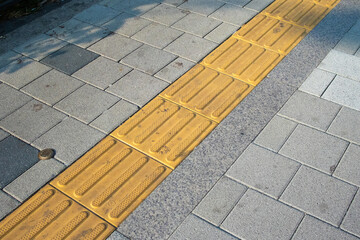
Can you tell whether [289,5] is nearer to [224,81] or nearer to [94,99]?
[224,81]

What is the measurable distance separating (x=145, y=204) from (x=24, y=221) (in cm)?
91

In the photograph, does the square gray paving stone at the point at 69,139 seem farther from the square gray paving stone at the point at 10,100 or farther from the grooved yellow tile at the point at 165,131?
the square gray paving stone at the point at 10,100

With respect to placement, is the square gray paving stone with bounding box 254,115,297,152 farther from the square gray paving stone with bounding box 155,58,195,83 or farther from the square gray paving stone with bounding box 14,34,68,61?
the square gray paving stone with bounding box 14,34,68,61

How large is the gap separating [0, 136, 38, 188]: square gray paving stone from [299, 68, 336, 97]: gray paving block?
2.70m

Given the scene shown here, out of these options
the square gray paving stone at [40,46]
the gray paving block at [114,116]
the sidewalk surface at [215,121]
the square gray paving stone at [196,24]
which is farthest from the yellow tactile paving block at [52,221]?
the square gray paving stone at [196,24]

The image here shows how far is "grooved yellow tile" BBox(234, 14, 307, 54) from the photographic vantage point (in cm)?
478

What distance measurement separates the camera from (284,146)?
3.55 m

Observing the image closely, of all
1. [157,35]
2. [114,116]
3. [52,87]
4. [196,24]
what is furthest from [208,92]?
[52,87]

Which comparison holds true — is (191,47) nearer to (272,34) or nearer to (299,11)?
(272,34)

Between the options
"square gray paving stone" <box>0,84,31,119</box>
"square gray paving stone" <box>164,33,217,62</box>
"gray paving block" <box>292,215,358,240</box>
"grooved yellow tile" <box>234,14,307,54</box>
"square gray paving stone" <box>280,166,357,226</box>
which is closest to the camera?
"gray paving block" <box>292,215,358,240</box>

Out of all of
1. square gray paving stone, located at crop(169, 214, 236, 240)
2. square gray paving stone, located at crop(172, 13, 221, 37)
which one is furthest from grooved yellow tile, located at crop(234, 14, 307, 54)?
square gray paving stone, located at crop(169, 214, 236, 240)

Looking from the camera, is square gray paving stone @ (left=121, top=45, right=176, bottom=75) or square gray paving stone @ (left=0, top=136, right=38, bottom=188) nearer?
square gray paving stone @ (left=0, top=136, right=38, bottom=188)

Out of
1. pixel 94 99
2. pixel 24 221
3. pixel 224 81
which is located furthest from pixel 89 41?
pixel 24 221

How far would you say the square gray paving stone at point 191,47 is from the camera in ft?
15.3
